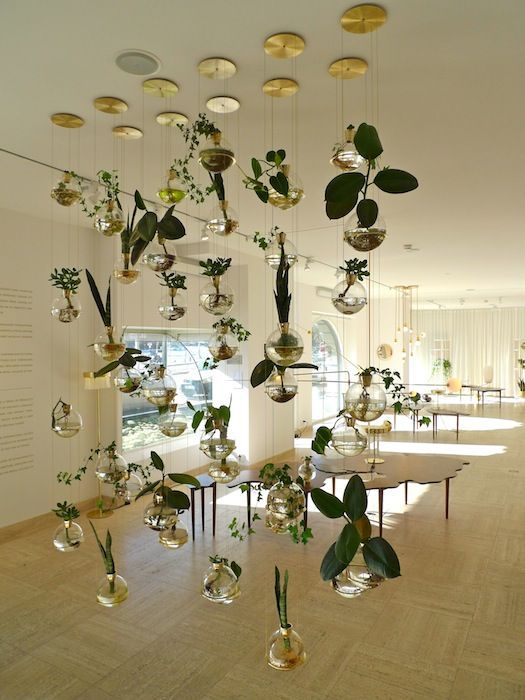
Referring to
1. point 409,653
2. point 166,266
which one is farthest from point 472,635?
point 166,266

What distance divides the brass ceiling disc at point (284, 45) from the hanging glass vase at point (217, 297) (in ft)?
4.20

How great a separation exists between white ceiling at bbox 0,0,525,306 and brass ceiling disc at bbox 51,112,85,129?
5 cm

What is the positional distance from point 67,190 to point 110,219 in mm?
418

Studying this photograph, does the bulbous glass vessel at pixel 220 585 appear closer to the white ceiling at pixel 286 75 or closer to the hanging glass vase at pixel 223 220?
the hanging glass vase at pixel 223 220

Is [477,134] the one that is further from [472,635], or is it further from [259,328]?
[259,328]

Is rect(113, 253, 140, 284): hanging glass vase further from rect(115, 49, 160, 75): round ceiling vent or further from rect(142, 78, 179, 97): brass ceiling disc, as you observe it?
rect(142, 78, 179, 97): brass ceiling disc

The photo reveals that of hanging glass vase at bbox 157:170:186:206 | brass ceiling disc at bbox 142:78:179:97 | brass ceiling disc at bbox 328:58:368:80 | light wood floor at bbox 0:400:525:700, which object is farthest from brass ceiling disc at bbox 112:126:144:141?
light wood floor at bbox 0:400:525:700

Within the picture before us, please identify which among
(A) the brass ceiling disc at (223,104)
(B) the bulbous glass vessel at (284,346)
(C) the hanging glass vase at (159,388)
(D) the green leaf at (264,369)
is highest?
(A) the brass ceiling disc at (223,104)

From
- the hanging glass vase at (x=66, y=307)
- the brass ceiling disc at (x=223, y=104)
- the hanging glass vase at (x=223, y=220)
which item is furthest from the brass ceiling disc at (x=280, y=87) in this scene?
the hanging glass vase at (x=66, y=307)

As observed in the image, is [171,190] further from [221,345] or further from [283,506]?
[283,506]

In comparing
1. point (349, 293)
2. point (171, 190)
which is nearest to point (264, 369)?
point (349, 293)

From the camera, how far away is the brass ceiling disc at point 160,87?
9.27 feet

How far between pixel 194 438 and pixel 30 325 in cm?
332

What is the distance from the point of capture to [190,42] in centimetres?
247
